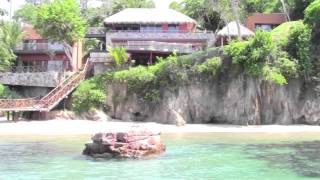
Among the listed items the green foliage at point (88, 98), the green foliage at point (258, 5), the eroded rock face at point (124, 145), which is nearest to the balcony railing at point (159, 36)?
the green foliage at point (88, 98)

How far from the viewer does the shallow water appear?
24.9 meters

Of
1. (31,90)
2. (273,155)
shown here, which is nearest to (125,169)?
(273,155)

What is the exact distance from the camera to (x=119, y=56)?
56.8 meters

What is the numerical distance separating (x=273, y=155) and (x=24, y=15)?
80.3 metres

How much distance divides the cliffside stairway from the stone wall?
2261mm

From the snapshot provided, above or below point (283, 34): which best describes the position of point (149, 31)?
above

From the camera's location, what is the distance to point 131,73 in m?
54.9

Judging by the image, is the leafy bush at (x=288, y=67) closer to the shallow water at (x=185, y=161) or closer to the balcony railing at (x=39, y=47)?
the shallow water at (x=185, y=161)

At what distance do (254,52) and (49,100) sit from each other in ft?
66.0

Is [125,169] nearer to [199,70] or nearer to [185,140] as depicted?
[185,140]

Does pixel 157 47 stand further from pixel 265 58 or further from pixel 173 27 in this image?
pixel 265 58

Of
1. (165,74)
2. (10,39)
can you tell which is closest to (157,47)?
(165,74)

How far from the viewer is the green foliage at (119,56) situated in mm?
56513

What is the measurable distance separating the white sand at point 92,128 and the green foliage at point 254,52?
563cm
